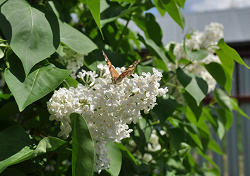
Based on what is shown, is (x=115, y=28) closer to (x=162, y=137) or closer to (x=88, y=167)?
(x=162, y=137)

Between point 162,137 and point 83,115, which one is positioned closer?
point 83,115

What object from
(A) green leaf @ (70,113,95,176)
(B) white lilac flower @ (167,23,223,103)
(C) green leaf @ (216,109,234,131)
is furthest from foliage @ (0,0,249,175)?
(C) green leaf @ (216,109,234,131)

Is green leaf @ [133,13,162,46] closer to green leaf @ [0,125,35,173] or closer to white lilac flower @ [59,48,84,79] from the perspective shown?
white lilac flower @ [59,48,84,79]

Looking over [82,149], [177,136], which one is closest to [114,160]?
[82,149]

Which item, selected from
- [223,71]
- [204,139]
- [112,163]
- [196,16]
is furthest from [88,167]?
[196,16]

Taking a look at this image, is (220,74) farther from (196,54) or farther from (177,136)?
(177,136)

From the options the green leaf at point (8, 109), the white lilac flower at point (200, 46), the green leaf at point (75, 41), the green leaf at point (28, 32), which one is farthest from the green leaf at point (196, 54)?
the green leaf at point (8, 109)

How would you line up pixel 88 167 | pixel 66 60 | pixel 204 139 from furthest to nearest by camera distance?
pixel 204 139 < pixel 66 60 < pixel 88 167
